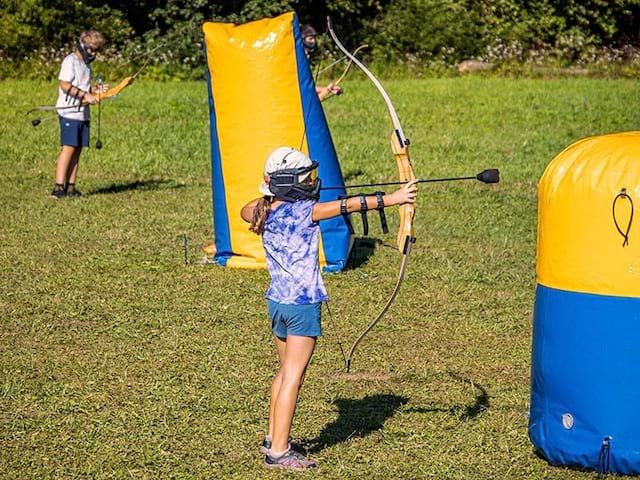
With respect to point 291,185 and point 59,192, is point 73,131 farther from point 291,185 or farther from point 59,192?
point 291,185

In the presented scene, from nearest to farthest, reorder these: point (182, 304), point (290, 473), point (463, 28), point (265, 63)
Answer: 1. point (290, 473)
2. point (182, 304)
3. point (265, 63)
4. point (463, 28)

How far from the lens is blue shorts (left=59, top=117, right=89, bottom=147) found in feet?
43.7

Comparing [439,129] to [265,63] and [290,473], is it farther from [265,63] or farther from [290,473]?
[290,473]

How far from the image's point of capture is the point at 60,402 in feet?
23.1

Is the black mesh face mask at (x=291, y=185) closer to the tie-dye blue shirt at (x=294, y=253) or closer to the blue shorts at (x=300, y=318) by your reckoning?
the tie-dye blue shirt at (x=294, y=253)

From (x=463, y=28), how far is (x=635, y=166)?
23.3 m

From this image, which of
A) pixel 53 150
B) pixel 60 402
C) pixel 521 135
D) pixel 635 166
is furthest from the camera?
pixel 521 135

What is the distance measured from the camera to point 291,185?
5.84 metres

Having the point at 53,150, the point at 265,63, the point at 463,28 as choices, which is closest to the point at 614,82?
the point at 463,28

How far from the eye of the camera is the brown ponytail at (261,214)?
19.5 feet

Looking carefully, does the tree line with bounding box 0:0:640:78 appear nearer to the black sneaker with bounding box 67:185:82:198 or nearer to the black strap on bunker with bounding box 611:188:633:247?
the black sneaker with bounding box 67:185:82:198

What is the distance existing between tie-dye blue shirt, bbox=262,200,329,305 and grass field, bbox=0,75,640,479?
0.87m

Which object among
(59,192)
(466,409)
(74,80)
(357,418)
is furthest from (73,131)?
(466,409)

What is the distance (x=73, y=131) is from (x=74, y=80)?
1.81 feet
